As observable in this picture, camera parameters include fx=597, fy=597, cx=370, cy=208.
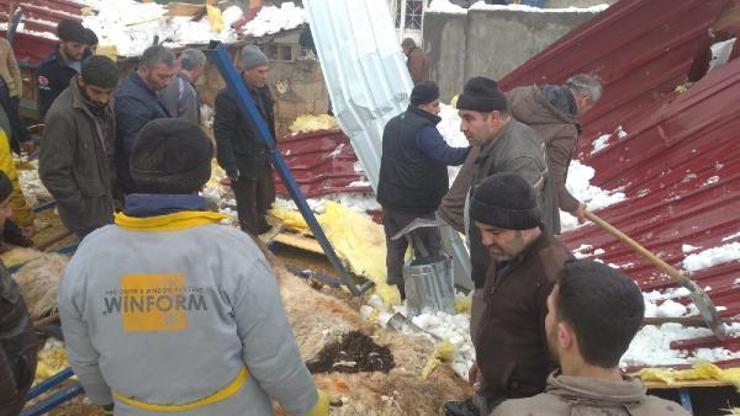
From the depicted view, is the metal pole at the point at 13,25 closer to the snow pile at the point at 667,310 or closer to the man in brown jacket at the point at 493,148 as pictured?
the man in brown jacket at the point at 493,148

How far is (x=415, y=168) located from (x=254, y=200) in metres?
2.09

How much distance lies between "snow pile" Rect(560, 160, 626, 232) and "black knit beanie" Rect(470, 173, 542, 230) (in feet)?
10.7

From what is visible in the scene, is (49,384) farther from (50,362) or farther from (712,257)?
(712,257)

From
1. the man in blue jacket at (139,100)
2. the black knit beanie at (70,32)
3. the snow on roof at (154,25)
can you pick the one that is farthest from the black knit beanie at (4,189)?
the snow on roof at (154,25)

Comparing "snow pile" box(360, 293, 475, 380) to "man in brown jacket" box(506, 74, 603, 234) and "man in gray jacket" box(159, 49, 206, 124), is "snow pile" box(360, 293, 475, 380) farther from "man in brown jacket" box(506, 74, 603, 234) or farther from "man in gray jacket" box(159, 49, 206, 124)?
"man in gray jacket" box(159, 49, 206, 124)

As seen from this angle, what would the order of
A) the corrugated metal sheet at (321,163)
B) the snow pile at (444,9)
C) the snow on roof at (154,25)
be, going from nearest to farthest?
the corrugated metal sheet at (321,163) < the snow on roof at (154,25) < the snow pile at (444,9)

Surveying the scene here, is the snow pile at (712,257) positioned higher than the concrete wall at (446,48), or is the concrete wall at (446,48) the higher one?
the concrete wall at (446,48)

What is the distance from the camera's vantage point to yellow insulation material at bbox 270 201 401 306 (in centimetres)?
553

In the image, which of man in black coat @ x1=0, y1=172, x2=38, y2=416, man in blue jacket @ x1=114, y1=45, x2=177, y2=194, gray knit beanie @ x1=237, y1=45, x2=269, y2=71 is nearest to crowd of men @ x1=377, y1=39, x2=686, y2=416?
gray knit beanie @ x1=237, y1=45, x2=269, y2=71

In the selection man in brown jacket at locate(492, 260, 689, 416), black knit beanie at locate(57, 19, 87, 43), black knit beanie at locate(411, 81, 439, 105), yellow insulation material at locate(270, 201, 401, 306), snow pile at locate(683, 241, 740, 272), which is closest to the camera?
man in brown jacket at locate(492, 260, 689, 416)

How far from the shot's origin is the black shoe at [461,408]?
137 inches

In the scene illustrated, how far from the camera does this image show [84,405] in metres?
3.68

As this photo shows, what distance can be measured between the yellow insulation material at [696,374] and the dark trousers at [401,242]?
1.98m

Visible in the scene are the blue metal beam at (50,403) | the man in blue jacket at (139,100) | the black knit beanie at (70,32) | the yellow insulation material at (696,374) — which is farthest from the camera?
the black knit beanie at (70,32)
